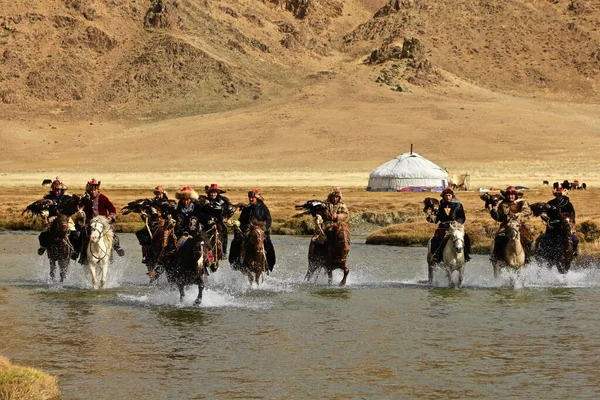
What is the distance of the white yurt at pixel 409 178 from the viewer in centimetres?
7019

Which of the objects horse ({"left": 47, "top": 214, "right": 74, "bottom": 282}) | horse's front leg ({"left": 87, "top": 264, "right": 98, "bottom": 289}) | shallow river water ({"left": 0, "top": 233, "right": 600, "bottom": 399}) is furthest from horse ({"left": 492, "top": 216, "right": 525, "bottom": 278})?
horse ({"left": 47, "top": 214, "right": 74, "bottom": 282})

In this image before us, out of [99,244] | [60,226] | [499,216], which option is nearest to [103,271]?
[99,244]

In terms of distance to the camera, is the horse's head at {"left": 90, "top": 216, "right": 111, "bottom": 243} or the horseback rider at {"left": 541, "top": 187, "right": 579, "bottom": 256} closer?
the horse's head at {"left": 90, "top": 216, "right": 111, "bottom": 243}

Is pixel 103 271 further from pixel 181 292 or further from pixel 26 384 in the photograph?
pixel 26 384

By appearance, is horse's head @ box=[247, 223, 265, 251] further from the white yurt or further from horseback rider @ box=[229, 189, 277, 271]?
the white yurt

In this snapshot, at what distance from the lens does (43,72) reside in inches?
6437

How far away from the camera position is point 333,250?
71.8 ft

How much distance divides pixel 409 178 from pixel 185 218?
5233cm

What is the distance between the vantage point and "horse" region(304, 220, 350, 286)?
Answer: 856 inches

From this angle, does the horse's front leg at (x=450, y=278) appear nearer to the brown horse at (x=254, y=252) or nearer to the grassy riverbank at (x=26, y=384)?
the brown horse at (x=254, y=252)

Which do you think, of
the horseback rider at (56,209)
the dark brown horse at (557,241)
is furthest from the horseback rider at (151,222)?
the dark brown horse at (557,241)

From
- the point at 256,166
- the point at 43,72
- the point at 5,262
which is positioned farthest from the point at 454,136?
the point at 5,262

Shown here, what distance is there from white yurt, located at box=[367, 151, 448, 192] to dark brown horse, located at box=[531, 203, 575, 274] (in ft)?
156

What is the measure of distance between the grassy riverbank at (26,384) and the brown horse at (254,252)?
879cm
